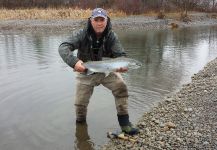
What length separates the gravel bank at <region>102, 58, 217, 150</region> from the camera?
6938 mm

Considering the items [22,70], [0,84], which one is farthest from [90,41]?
[22,70]

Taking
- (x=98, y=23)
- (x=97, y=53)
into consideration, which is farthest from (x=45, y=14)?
(x=98, y=23)

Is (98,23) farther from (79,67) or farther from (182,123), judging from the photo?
(182,123)

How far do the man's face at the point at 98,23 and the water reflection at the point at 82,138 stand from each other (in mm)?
2349

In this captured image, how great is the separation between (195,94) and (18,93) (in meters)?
5.27

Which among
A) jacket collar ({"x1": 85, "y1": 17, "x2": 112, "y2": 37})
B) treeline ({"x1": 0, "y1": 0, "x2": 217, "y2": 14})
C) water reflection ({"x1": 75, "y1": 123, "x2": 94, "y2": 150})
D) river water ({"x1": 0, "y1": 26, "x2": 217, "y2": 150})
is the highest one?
treeline ({"x1": 0, "y1": 0, "x2": 217, "y2": 14})

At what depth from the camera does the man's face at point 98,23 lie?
6.94 metres

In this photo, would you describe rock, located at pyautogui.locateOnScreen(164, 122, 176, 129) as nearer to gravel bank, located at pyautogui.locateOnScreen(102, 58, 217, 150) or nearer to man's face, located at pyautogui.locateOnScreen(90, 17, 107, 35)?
gravel bank, located at pyautogui.locateOnScreen(102, 58, 217, 150)

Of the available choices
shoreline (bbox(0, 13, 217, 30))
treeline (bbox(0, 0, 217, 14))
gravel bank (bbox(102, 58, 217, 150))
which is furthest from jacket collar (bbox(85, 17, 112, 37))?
treeline (bbox(0, 0, 217, 14))

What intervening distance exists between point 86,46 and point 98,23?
626 millimetres

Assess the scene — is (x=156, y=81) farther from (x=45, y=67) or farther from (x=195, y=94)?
(x=45, y=67)

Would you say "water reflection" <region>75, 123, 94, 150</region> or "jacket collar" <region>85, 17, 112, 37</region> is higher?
"jacket collar" <region>85, 17, 112, 37</region>

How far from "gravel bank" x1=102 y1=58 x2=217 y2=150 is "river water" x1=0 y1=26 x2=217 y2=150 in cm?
56

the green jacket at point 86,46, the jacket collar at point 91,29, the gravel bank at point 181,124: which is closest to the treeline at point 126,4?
the gravel bank at point 181,124
